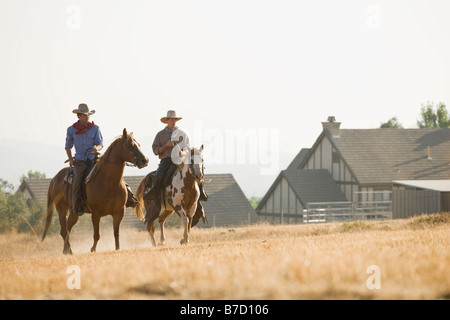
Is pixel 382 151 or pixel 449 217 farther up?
pixel 382 151

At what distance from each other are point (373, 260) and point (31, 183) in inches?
2263

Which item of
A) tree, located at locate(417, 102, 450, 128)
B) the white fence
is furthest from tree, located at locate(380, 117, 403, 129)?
the white fence

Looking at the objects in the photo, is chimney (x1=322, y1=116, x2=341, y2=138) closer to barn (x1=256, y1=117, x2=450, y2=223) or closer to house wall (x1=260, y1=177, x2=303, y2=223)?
barn (x1=256, y1=117, x2=450, y2=223)

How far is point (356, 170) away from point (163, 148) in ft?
151

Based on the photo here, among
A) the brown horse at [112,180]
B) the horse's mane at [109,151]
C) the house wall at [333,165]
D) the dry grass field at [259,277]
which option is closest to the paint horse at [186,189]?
the brown horse at [112,180]

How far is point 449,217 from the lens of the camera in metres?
23.5

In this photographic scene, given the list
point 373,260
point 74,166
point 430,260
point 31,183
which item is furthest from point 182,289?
point 31,183

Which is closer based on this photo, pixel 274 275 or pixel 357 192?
pixel 274 275

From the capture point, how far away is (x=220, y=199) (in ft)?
228

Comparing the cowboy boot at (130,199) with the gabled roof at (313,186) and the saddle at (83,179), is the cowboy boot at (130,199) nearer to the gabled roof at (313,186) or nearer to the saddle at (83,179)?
the saddle at (83,179)

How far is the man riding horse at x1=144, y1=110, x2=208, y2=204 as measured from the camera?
18734 mm

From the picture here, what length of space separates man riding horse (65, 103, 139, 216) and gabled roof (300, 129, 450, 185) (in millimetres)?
46139

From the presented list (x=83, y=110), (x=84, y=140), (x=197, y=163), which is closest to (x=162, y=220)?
(x=197, y=163)

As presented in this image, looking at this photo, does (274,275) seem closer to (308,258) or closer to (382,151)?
(308,258)
